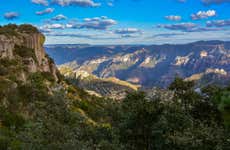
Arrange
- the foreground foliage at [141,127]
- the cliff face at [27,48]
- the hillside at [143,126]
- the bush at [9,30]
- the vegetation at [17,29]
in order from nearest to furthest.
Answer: the hillside at [143,126] < the foreground foliage at [141,127] < the cliff face at [27,48] < the bush at [9,30] < the vegetation at [17,29]

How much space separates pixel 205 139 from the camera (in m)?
20.3

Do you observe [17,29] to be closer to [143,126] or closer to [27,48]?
[27,48]

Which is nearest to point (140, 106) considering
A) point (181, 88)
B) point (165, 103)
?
point (165, 103)

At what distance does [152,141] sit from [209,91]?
5.68 m

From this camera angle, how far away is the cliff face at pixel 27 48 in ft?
308

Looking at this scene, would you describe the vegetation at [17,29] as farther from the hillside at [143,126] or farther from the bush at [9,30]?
the hillside at [143,126]

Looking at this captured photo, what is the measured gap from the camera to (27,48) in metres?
106

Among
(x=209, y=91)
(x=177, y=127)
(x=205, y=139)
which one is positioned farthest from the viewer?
(x=209, y=91)

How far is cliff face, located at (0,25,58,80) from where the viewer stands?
93812 millimetres

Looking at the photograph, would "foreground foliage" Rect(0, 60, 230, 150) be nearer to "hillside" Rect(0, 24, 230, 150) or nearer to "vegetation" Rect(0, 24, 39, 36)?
"hillside" Rect(0, 24, 230, 150)

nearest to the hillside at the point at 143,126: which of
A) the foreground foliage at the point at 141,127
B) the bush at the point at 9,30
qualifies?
the foreground foliage at the point at 141,127

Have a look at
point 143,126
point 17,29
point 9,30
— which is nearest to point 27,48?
point 9,30

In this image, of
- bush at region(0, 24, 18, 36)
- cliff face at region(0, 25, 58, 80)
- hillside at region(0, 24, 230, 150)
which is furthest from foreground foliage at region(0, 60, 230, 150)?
bush at region(0, 24, 18, 36)

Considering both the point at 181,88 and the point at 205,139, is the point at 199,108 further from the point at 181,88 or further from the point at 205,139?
the point at 205,139
